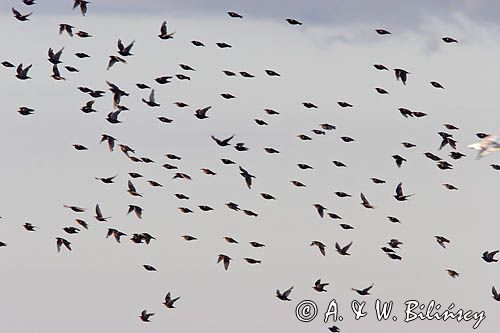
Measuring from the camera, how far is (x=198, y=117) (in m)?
195

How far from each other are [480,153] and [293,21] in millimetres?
21451

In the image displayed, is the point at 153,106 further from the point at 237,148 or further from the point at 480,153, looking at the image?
the point at 480,153

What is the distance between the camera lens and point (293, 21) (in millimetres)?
189125

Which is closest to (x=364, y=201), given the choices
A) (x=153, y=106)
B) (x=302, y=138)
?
(x=302, y=138)

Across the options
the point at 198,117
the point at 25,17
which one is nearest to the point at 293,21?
the point at 198,117

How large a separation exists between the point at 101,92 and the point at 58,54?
6.17 m

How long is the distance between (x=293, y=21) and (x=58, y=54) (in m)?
23.3

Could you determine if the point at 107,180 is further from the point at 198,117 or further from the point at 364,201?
the point at 364,201

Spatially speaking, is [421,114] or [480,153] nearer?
[480,153]

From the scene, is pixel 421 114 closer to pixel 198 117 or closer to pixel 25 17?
pixel 198 117

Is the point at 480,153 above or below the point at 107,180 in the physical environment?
above

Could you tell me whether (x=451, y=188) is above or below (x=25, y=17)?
below

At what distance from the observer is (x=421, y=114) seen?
19662 cm

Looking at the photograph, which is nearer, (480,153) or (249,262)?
(480,153)
